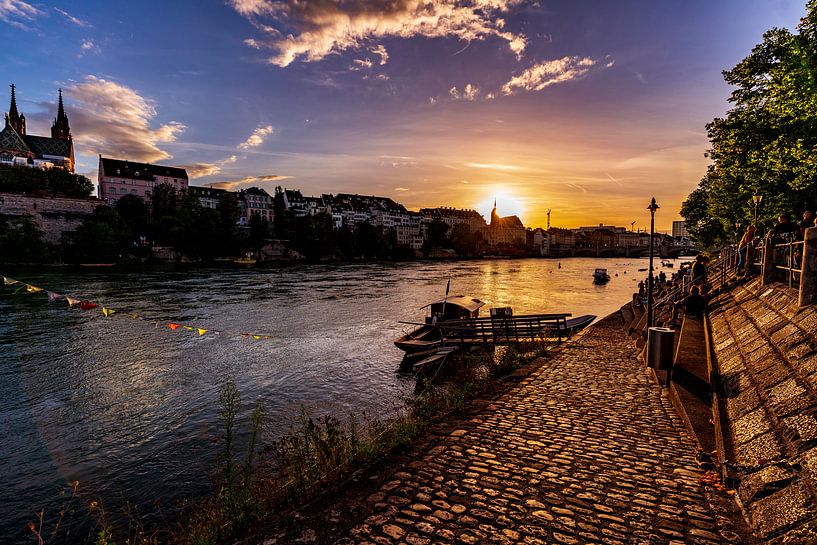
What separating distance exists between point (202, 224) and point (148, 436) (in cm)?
10182

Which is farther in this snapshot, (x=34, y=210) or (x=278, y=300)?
(x=34, y=210)

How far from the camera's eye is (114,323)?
31.3 meters

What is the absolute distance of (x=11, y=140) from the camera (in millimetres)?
115250

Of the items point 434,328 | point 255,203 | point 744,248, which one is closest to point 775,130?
point 744,248

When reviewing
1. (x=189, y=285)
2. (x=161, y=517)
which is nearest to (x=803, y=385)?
(x=161, y=517)

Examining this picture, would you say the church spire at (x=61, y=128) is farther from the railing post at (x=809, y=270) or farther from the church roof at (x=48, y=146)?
the railing post at (x=809, y=270)

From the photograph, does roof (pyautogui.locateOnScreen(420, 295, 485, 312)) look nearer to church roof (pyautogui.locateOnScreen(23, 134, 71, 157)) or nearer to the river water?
the river water

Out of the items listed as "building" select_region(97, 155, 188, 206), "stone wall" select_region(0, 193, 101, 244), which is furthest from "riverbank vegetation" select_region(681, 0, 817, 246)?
"building" select_region(97, 155, 188, 206)

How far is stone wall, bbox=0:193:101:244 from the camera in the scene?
86625 mm

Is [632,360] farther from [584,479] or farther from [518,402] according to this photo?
[584,479]

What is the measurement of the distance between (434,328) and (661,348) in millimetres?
14338

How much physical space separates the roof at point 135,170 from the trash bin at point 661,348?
149 m

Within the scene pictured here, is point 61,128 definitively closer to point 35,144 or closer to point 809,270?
point 35,144

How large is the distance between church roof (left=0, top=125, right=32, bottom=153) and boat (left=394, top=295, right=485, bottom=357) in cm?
14576
